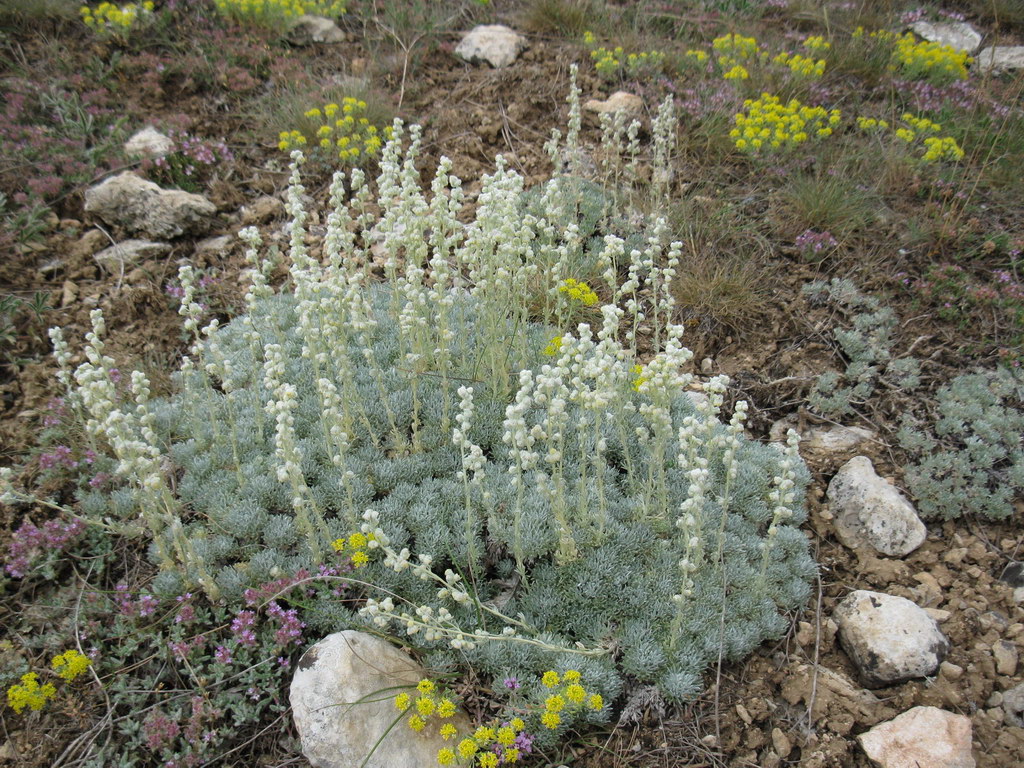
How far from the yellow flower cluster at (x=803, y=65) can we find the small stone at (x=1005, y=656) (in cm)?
497

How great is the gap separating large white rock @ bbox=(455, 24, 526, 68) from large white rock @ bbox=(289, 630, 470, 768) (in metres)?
5.95

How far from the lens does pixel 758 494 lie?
11.9 ft

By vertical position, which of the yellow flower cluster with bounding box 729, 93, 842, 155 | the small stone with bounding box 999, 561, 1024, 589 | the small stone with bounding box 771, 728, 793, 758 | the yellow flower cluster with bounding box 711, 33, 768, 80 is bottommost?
the small stone with bounding box 771, 728, 793, 758

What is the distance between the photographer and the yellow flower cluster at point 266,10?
22.9 ft

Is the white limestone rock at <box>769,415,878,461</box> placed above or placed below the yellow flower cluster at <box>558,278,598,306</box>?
below

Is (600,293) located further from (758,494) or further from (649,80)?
(649,80)

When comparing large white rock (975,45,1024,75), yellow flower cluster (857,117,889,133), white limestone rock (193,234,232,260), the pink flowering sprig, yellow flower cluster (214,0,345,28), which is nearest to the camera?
white limestone rock (193,234,232,260)

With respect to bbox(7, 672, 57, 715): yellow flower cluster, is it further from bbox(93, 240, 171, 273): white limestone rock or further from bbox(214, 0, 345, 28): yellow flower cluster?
bbox(214, 0, 345, 28): yellow flower cluster

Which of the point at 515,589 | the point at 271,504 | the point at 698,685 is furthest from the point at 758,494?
the point at 271,504

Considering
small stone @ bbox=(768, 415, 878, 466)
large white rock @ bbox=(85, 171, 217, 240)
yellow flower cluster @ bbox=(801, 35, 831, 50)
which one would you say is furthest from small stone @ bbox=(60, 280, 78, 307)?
Result: yellow flower cluster @ bbox=(801, 35, 831, 50)

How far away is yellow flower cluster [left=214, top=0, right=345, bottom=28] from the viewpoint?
22.9ft

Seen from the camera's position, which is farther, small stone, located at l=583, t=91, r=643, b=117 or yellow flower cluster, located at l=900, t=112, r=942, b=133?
small stone, located at l=583, t=91, r=643, b=117

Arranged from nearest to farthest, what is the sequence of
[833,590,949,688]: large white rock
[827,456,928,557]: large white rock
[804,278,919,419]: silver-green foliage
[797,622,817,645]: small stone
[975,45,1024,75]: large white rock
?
[833,590,949,688]: large white rock < [797,622,817,645]: small stone < [827,456,928,557]: large white rock < [804,278,919,419]: silver-green foliage < [975,45,1024,75]: large white rock

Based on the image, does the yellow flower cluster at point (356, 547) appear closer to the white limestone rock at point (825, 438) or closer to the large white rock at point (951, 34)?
the white limestone rock at point (825, 438)
